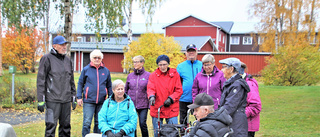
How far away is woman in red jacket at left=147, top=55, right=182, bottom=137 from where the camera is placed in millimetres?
4895

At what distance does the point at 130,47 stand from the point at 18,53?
14.7 meters

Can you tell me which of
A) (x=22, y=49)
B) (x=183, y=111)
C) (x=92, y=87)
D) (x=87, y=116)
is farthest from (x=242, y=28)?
(x=87, y=116)

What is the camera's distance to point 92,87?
5270 mm

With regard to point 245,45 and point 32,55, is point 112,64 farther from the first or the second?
point 245,45

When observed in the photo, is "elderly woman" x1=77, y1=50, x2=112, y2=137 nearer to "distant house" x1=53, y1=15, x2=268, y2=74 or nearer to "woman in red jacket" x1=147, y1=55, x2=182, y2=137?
"woman in red jacket" x1=147, y1=55, x2=182, y2=137

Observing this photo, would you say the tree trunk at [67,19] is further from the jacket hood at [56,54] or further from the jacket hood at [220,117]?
the jacket hood at [220,117]

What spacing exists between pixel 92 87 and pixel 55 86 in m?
0.75

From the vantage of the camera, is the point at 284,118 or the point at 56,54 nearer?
the point at 56,54

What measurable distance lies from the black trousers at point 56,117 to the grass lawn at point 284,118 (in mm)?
1382

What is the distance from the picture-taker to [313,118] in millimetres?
8336

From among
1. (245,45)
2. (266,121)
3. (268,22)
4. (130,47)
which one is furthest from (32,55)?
(245,45)

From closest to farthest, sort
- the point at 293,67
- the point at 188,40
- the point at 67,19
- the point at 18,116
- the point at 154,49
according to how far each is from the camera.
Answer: the point at 18,116, the point at 67,19, the point at 293,67, the point at 154,49, the point at 188,40

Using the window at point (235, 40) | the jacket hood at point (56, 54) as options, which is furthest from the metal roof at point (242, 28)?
the jacket hood at point (56, 54)

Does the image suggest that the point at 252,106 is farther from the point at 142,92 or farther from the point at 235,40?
the point at 235,40
